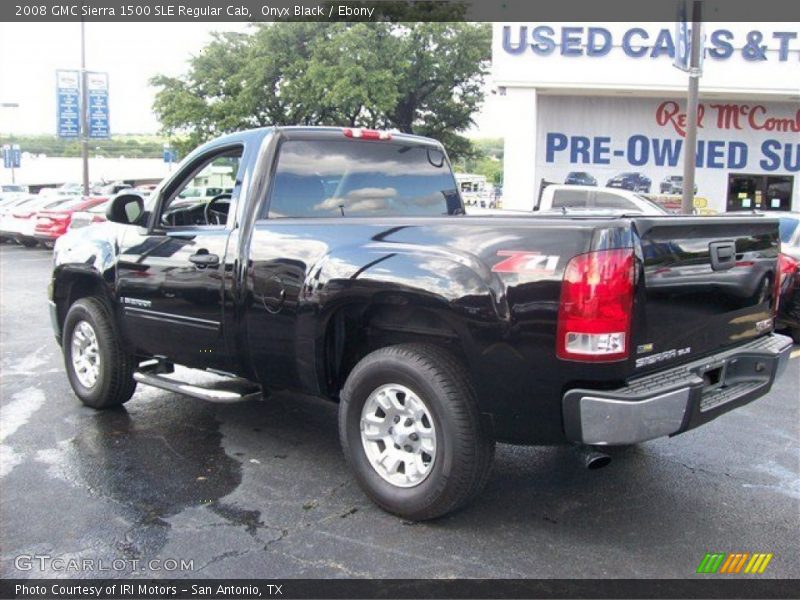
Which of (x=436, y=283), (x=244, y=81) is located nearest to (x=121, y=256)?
(x=436, y=283)

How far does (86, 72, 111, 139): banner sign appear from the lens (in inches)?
1064

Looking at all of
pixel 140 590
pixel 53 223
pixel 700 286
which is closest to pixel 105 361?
pixel 140 590

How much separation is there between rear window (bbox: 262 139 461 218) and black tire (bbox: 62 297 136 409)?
6.06 ft

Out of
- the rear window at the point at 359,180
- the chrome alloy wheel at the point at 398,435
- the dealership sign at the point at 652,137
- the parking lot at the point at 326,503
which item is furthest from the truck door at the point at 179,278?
the dealership sign at the point at 652,137

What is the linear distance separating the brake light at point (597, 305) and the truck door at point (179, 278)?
222 centimetres

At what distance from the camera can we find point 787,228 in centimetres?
919

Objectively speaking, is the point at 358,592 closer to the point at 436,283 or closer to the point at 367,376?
the point at 367,376

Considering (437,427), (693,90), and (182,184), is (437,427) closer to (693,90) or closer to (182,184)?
(182,184)

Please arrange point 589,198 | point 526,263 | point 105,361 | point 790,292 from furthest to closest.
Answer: point 589,198, point 790,292, point 105,361, point 526,263

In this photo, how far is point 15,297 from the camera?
12.4 meters

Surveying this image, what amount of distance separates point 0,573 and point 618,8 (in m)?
20.8

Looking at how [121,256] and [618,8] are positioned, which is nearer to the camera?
[121,256]

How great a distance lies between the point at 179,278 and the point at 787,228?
7392mm

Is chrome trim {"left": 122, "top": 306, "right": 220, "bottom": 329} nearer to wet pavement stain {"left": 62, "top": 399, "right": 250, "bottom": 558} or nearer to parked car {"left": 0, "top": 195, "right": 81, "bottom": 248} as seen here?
wet pavement stain {"left": 62, "top": 399, "right": 250, "bottom": 558}
